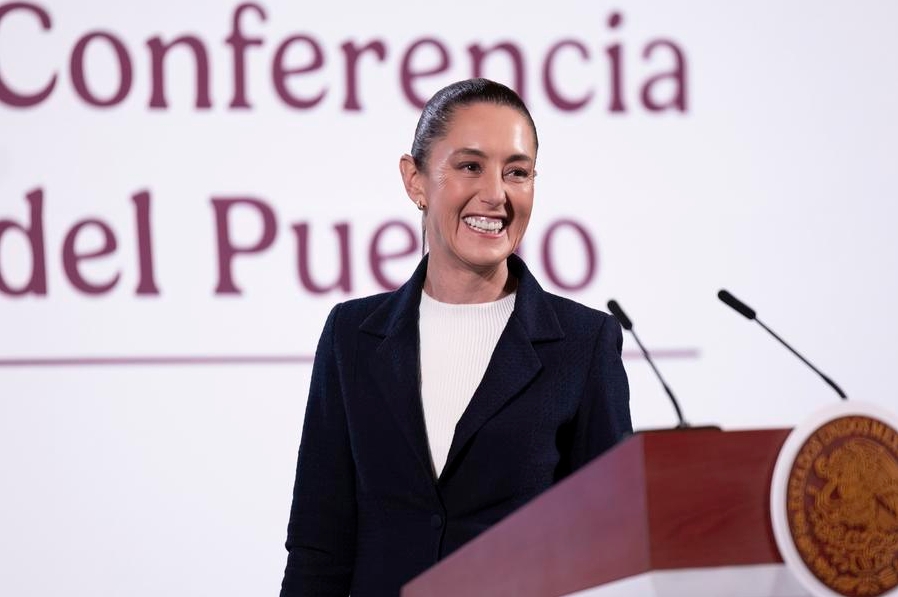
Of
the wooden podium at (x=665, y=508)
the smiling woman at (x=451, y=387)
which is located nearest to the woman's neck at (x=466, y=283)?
the smiling woman at (x=451, y=387)

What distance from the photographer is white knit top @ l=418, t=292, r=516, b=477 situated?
180 cm

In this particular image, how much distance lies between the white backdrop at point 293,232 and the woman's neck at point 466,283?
3.31 ft

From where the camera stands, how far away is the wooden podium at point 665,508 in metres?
1.04

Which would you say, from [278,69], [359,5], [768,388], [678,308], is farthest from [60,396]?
[768,388]

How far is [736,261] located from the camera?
2996 mm

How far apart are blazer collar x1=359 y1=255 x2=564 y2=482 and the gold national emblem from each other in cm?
67

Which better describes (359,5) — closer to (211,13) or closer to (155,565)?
(211,13)

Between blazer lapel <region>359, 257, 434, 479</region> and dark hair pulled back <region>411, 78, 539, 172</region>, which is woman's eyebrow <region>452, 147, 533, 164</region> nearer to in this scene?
dark hair pulled back <region>411, 78, 539, 172</region>

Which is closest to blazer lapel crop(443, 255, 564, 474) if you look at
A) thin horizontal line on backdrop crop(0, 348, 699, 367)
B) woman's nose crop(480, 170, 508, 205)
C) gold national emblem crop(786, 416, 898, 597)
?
woman's nose crop(480, 170, 508, 205)

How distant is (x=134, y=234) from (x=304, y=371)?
462 millimetres

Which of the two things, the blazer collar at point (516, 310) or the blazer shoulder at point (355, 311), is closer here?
the blazer collar at point (516, 310)

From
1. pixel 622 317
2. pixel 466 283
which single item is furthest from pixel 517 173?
pixel 622 317

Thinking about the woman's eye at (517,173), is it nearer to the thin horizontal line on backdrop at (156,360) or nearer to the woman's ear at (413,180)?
the woman's ear at (413,180)

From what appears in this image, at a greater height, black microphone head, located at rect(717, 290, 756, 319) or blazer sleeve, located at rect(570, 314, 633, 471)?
black microphone head, located at rect(717, 290, 756, 319)
